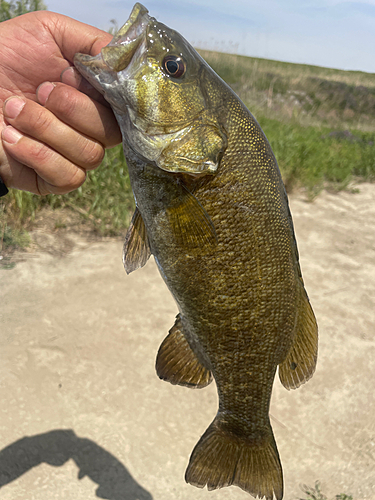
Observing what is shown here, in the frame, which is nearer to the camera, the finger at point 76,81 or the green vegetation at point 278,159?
the finger at point 76,81

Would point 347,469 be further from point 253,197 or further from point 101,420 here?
point 253,197

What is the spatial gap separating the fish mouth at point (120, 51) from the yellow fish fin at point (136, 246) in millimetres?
497

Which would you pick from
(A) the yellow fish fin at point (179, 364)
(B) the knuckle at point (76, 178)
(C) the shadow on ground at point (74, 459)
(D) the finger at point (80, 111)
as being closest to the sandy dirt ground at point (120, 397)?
(C) the shadow on ground at point (74, 459)

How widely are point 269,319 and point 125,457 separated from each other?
2197 millimetres

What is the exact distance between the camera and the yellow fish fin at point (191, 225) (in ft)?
4.05

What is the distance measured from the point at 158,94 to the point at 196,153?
24 cm

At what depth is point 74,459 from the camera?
9.28 ft

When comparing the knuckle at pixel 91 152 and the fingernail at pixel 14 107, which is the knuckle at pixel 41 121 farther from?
the knuckle at pixel 91 152

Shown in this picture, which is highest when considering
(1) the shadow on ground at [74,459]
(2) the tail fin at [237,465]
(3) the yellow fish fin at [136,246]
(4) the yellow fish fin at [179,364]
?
(3) the yellow fish fin at [136,246]

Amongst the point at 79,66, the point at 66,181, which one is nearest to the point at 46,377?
the point at 66,181

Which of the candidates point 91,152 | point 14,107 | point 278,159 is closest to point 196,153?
point 91,152

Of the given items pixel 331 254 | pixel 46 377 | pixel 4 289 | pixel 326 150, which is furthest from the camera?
pixel 326 150

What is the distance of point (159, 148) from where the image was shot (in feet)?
4.03

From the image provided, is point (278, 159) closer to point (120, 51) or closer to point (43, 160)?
point (43, 160)
